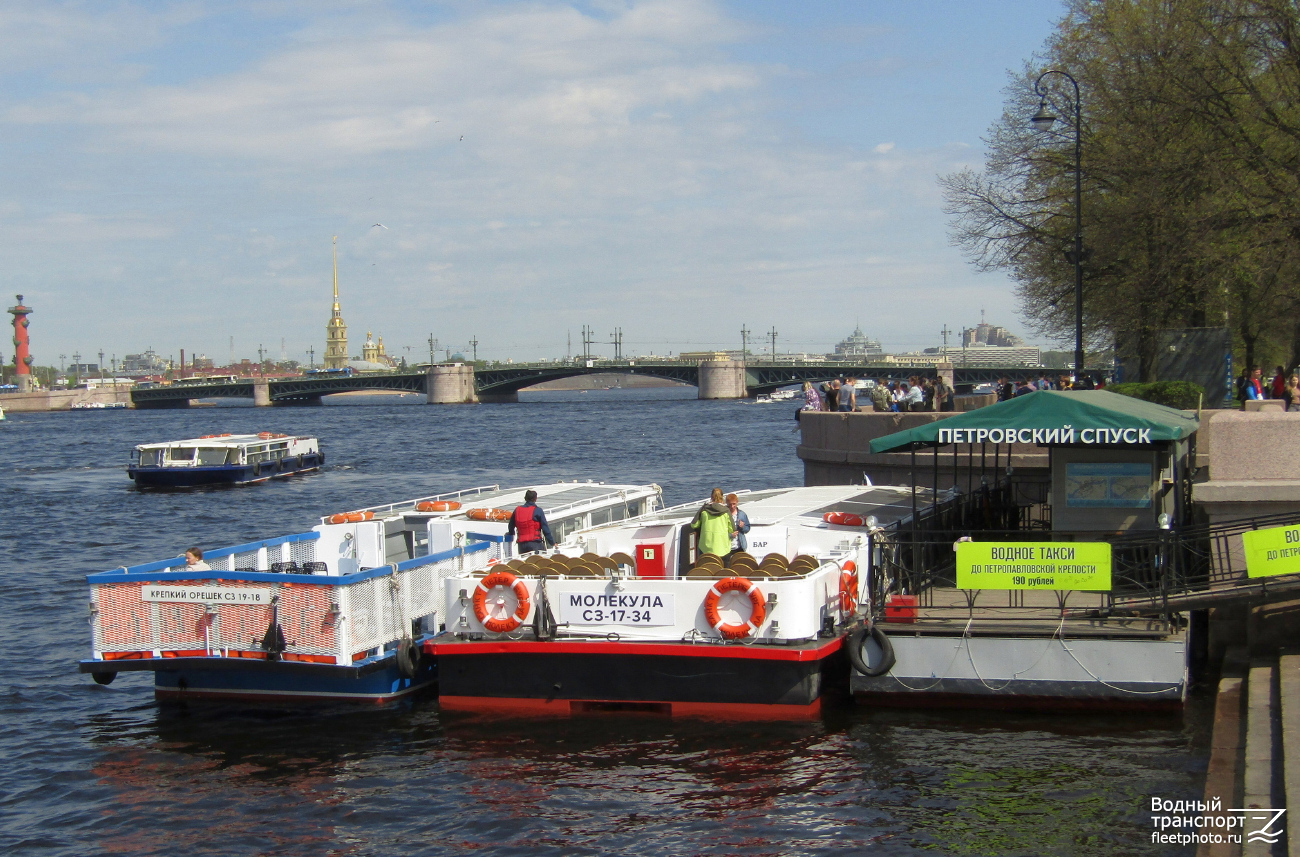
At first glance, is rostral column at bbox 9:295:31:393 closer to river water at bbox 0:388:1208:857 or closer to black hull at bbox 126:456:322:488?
black hull at bbox 126:456:322:488

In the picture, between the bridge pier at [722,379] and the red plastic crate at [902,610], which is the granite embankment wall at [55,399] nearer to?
the bridge pier at [722,379]

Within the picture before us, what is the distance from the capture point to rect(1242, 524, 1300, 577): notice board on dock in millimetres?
12281

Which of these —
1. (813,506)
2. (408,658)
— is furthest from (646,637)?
(813,506)

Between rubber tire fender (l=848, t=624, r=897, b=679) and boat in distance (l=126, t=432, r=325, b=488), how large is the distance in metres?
43.4

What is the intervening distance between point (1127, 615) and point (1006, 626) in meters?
1.21

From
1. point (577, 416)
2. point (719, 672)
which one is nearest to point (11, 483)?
point (719, 672)

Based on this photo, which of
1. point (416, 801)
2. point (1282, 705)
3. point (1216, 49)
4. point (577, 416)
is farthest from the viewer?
point (577, 416)

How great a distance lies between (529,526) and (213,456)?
133ft

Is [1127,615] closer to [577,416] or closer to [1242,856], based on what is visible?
[1242,856]

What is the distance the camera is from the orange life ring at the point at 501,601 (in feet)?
42.2

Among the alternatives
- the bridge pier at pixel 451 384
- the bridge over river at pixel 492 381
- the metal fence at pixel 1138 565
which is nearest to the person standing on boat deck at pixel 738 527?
the metal fence at pixel 1138 565

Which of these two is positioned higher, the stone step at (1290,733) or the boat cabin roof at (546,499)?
the boat cabin roof at (546,499)

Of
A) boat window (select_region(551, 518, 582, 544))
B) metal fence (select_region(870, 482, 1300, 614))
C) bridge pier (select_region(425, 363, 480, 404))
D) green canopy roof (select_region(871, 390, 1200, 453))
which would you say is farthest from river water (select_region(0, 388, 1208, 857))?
bridge pier (select_region(425, 363, 480, 404))

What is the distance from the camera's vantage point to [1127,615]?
41.3 feet
